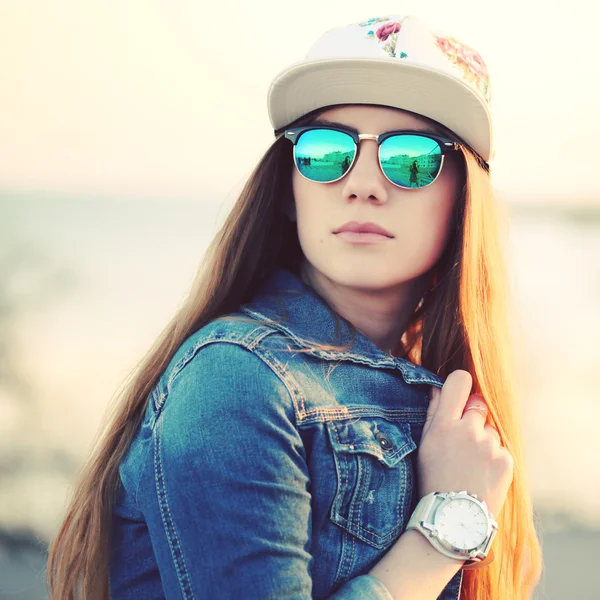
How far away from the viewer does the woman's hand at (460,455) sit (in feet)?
5.65

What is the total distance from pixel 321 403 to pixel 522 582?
107 cm

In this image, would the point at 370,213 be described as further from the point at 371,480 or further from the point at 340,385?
the point at 371,480

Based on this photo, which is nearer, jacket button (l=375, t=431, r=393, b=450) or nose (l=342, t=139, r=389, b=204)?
jacket button (l=375, t=431, r=393, b=450)

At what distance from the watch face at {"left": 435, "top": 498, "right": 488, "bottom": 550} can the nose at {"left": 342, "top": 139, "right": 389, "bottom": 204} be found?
2.50 feet

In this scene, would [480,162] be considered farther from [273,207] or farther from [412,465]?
[412,465]

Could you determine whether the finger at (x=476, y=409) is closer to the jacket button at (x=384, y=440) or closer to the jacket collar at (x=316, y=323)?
the jacket collar at (x=316, y=323)

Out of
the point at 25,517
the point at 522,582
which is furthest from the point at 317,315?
the point at 25,517

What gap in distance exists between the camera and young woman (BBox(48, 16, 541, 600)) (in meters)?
1.41

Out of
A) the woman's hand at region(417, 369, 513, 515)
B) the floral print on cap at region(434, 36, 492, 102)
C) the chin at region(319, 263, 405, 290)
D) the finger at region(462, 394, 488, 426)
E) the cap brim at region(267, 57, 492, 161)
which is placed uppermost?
the floral print on cap at region(434, 36, 492, 102)

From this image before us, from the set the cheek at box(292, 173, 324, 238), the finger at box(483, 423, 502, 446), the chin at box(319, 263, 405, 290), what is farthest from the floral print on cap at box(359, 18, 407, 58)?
the finger at box(483, 423, 502, 446)

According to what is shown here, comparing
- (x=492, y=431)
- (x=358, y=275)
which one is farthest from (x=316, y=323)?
(x=492, y=431)

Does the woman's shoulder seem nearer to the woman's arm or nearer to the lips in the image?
Answer: the lips

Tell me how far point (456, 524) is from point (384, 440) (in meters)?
0.24

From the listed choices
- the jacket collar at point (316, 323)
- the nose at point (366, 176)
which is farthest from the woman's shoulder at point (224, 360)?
the nose at point (366, 176)
